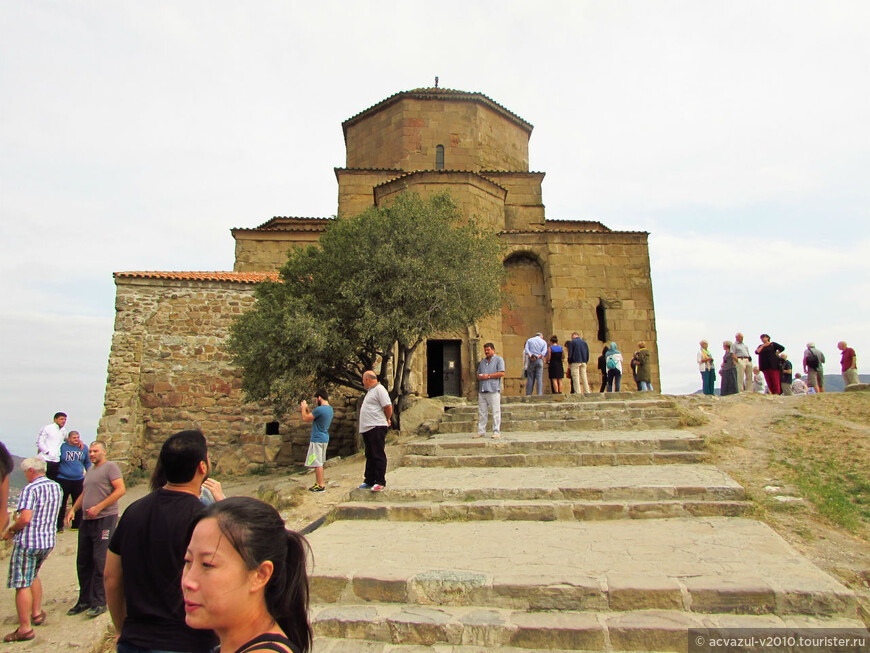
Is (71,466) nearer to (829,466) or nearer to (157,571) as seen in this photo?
(157,571)

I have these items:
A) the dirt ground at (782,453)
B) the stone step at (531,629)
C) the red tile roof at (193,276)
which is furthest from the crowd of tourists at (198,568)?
the red tile roof at (193,276)

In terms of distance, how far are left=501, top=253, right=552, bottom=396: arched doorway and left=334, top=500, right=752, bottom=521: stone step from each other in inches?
393

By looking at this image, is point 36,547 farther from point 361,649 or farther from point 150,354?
point 150,354

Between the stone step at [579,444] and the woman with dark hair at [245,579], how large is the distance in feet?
18.7

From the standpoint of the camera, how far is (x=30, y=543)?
468cm

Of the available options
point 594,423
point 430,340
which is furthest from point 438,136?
point 594,423

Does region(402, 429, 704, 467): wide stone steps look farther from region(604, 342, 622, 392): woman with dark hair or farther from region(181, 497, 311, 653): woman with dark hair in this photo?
region(181, 497, 311, 653): woman with dark hair

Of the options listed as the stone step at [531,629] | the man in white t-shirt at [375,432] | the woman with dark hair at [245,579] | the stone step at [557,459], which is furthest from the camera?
the stone step at [557,459]

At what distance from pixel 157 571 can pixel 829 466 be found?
6809 millimetres

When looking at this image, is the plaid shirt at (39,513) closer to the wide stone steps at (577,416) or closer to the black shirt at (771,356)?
the wide stone steps at (577,416)

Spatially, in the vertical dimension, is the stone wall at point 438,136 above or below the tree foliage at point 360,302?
above

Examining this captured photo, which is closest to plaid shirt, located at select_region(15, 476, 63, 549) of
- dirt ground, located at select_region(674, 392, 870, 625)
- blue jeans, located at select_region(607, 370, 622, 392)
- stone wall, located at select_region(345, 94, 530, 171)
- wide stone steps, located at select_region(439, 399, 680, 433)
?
wide stone steps, located at select_region(439, 399, 680, 433)

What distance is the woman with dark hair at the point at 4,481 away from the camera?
87.0 inches

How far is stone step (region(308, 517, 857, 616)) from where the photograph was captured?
10.2 ft
